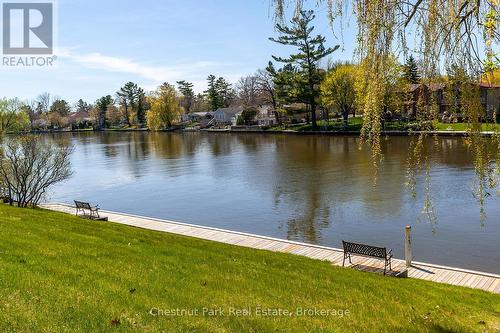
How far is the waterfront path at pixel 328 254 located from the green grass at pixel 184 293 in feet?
4.04

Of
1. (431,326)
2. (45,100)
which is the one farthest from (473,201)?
(45,100)

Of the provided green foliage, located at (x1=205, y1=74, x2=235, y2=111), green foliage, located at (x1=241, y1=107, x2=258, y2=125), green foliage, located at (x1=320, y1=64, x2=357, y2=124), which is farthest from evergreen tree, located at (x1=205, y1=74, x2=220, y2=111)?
green foliage, located at (x1=320, y1=64, x2=357, y2=124)

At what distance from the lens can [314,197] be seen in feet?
90.6

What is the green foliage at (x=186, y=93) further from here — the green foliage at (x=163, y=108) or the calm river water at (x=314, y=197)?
the calm river water at (x=314, y=197)

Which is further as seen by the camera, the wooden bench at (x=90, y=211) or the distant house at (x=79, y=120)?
the distant house at (x=79, y=120)

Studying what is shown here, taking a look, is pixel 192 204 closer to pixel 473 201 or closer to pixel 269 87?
pixel 473 201

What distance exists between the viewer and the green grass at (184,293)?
19.4 ft

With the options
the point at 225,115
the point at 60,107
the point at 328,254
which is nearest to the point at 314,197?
the point at 328,254

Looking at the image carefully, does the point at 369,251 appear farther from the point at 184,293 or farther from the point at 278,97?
the point at 278,97

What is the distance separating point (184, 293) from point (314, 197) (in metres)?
21.0

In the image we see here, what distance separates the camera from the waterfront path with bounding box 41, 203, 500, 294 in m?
12.2

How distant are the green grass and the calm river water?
2.32 metres

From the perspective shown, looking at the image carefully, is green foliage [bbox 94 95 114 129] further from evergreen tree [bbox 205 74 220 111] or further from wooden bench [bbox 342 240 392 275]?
wooden bench [bbox 342 240 392 275]

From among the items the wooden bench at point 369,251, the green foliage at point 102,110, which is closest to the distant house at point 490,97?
the wooden bench at point 369,251
